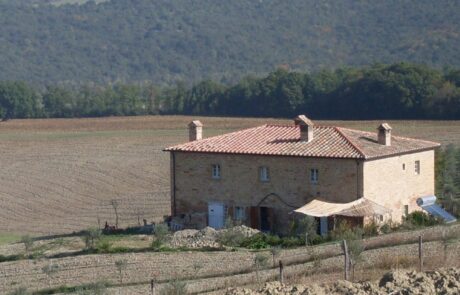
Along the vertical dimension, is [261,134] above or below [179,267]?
above

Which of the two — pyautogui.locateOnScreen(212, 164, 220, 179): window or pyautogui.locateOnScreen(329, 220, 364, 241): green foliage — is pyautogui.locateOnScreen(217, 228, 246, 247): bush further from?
pyautogui.locateOnScreen(212, 164, 220, 179): window

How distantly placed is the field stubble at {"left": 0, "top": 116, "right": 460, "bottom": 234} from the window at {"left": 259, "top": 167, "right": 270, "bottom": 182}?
24.0 feet

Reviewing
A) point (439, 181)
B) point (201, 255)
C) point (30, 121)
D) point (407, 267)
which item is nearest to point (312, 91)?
point (30, 121)

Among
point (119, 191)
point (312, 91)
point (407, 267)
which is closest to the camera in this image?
point (407, 267)

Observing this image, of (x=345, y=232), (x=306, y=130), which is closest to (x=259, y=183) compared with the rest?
(x=306, y=130)

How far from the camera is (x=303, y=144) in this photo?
139 feet

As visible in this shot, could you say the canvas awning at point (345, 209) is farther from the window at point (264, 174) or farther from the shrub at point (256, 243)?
the shrub at point (256, 243)

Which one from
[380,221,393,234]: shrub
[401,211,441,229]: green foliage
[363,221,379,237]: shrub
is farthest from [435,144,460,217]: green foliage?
[363,221,379,237]: shrub

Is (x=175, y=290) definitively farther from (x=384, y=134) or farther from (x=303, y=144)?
(x=384, y=134)

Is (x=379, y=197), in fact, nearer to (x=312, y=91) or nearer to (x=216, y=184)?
(x=216, y=184)

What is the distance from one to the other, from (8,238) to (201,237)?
9576 mm

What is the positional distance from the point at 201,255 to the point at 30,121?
6481 centimetres

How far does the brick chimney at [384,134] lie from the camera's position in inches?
1670

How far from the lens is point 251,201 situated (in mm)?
42469
